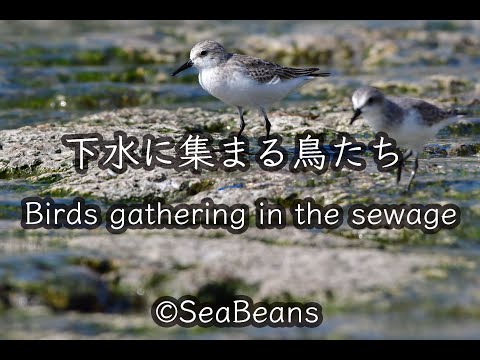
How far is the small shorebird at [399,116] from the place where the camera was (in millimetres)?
7852

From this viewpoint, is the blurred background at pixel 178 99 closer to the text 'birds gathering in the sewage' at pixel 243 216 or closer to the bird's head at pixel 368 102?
the text 'birds gathering in the sewage' at pixel 243 216

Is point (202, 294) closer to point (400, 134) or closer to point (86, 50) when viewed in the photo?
point (400, 134)

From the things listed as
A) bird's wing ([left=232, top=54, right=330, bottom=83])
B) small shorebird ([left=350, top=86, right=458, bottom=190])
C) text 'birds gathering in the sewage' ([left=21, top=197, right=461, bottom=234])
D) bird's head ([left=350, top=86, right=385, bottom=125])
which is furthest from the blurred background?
bird's wing ([left=232, top=54, right=330, bottom=83])

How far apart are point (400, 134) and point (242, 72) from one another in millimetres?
2380

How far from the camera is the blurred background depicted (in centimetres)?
589

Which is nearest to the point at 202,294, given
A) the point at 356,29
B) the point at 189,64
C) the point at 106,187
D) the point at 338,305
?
the point at 338,305

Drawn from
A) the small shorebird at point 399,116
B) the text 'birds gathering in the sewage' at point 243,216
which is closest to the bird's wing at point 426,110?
the small shorebird at point 399,116

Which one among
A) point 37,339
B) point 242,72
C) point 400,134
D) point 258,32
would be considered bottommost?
point 37,339

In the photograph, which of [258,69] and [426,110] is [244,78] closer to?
[258,69]

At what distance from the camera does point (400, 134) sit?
802 cm

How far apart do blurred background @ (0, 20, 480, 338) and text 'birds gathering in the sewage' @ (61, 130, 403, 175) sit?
82 centimetres

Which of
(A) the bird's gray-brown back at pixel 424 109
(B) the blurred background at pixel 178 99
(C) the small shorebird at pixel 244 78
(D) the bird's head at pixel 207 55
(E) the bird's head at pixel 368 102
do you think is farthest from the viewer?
(D) the bird's head at pixel 207 55

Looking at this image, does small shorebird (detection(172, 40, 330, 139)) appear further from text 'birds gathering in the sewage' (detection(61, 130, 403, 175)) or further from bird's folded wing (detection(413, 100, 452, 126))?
bird's folded wing (detection(413, 100, 452, 126))

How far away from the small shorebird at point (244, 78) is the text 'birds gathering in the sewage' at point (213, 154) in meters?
0.56
